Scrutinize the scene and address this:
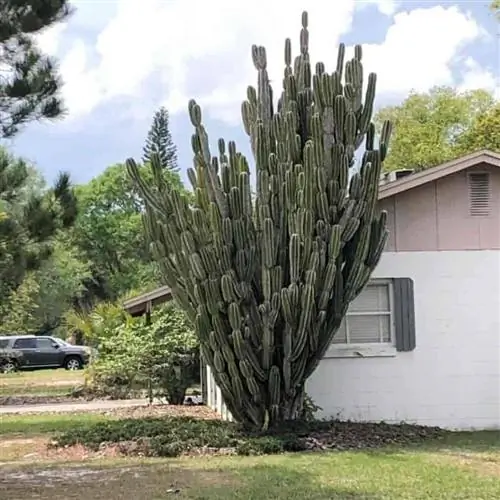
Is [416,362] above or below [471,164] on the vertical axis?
below

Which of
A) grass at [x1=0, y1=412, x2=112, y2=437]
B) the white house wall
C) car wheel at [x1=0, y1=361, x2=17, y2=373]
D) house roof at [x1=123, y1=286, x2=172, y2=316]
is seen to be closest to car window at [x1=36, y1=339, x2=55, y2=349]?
car wheel at [x1=0, y1=361, x2=17, y2=373]

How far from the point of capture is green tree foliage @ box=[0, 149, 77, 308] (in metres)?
13.4

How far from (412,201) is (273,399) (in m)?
3.91

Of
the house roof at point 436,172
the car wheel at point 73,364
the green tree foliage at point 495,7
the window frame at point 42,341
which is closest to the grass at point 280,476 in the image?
the house roof at point 436,172

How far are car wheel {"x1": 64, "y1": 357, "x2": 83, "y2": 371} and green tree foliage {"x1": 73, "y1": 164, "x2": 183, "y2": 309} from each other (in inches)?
727

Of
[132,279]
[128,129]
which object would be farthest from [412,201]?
[132,279]

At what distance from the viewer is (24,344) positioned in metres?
28.9

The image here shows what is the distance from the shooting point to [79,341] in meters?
37.8

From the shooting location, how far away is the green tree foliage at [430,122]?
38250mm

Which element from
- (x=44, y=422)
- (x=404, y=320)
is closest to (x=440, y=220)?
(x=404, y=320)

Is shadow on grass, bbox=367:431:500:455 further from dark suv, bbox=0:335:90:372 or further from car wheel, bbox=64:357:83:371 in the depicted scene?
car wheel, bbox=64:357:83:371

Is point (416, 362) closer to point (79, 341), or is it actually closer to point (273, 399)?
point (273, 399)

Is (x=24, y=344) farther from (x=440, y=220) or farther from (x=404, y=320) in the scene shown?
(x=440, y=220)

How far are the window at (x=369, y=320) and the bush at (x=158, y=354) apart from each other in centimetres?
446
